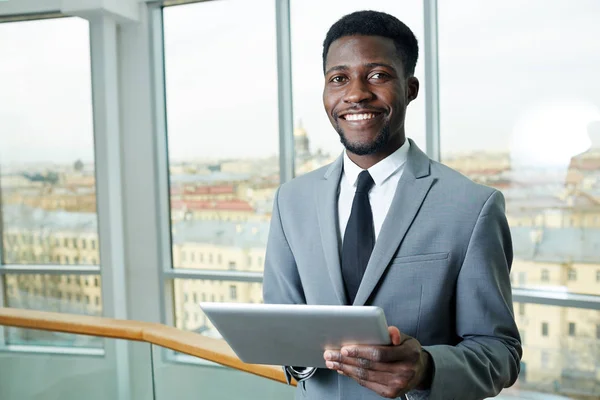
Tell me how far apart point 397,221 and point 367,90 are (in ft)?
0.87

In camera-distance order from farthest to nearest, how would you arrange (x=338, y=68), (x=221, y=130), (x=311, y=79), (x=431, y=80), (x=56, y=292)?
1. (x=56, y=292)
2. (x=221, y=130)
3. (x=311, y=79)
4. (x=431, y=80)
5. (x=338, y=68)

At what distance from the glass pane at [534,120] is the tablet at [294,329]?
134 inches

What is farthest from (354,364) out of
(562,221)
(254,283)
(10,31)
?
(10,31)

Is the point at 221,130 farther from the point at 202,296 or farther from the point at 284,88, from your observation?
the point at 202,296

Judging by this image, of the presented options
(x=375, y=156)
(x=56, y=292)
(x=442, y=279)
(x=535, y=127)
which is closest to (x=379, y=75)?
(x=375, y=156)

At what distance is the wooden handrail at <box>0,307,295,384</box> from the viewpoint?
218 centimetres

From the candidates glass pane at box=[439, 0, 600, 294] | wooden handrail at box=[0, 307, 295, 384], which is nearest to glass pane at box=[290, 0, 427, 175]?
glass pane at box=[439, 0, 600, 294]

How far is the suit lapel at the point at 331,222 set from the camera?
124cm

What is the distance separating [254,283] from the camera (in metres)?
5.13

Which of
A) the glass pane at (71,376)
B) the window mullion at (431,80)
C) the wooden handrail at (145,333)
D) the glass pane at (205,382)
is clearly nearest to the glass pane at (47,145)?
the wooden handrail at (145,333)

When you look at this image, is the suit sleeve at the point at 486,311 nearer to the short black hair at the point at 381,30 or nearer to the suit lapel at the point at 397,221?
the suit lapel at the point at 397,221

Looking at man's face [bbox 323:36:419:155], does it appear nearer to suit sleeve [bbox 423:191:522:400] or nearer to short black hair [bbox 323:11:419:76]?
short black hair [bbox 323:11:419:76]

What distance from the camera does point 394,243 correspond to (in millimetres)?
1196

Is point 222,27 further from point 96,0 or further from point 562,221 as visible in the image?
point 562,221
